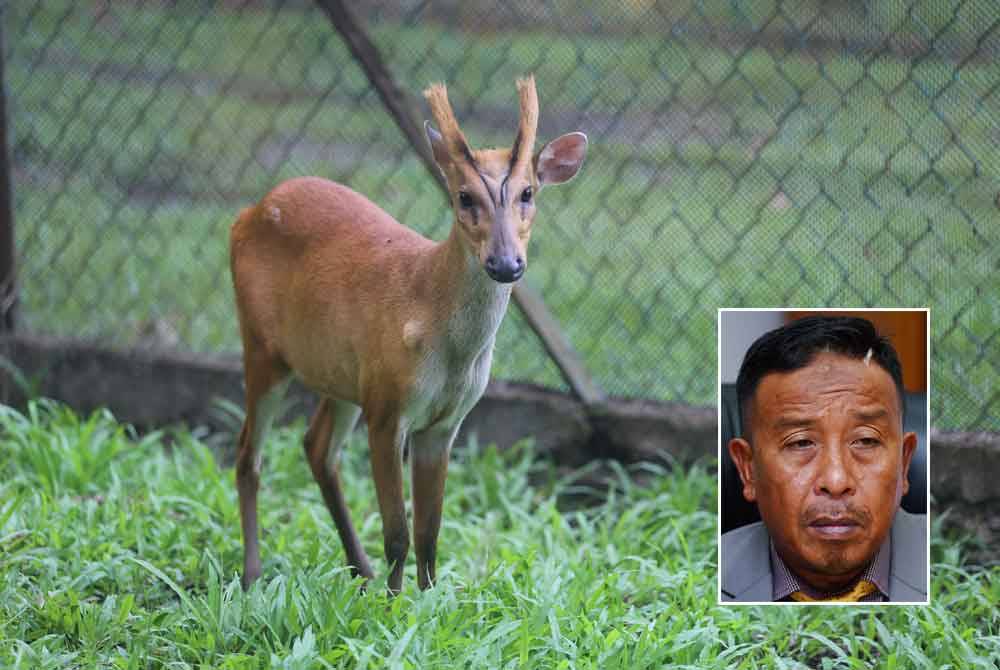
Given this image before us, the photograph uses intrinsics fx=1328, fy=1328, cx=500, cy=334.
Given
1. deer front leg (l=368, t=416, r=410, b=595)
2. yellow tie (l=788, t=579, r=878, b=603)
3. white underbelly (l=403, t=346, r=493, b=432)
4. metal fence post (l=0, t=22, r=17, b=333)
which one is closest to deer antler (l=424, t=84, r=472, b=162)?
white underbelly (l=403, t=346, r=493, b=432)

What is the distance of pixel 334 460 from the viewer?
4156 mm

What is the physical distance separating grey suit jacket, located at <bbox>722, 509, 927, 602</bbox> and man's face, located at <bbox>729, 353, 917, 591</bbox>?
5 centimetres

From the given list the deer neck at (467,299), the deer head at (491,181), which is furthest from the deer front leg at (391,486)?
the deer head at (491,181)

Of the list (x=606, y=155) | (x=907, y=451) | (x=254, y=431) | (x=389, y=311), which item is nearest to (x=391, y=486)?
(x=389, y=311)

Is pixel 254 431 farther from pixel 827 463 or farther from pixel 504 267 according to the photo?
pixel 827 463

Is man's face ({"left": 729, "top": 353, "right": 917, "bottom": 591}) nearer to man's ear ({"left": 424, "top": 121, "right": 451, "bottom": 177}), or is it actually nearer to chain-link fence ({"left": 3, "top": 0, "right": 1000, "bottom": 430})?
man's ear ({"left": 424, "top": 121, "right": 451, "bottom": 177})

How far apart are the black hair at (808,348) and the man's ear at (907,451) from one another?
0.23 ft

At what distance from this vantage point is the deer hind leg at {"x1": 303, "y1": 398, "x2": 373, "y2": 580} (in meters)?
4.09

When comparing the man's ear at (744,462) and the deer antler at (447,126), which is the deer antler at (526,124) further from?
the man's ear at (744,462)

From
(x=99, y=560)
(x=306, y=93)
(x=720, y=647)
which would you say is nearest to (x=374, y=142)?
(x=306, y=93)

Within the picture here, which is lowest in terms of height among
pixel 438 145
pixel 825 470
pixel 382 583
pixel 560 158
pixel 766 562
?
pixel 382 583

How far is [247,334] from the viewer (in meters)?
4.01

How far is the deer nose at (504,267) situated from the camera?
A: 295 cm

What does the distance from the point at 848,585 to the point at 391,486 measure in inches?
48.7
